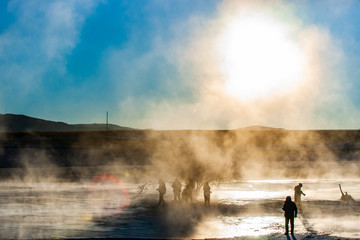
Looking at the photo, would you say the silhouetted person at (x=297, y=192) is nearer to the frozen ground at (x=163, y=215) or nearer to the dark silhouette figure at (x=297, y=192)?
the dark silhouette figure at (x=297, y=192)

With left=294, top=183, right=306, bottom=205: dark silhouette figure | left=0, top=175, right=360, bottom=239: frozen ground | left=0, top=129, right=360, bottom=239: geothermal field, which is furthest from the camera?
left=294, top=183, right=306, bottom=205: dark silhouette figure

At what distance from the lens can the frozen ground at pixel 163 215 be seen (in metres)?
13.5

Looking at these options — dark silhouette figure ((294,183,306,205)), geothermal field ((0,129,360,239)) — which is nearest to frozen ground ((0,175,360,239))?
geothermal field ((0,129,360,239))

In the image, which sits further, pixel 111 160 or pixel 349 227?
pixel 111 160

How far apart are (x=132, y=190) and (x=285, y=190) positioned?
8.56 m

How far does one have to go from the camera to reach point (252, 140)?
76188 mm

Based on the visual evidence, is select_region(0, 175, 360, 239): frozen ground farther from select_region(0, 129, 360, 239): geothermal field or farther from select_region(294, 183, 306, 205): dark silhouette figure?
select_region(294, 183, 306, 205): dark silhouette figure

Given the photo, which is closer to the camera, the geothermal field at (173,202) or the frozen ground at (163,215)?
the frozen ground at (163,215)

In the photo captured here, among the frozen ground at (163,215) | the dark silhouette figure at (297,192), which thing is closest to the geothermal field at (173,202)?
the frozen ground at (163,215)

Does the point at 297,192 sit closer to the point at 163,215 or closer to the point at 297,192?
the point at 297,192

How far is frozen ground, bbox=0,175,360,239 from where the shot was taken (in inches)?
532

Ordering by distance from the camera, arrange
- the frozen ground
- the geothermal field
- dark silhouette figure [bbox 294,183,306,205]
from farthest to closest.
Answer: dark silhouette figure [bbox 294,183,306,205]
the geothermal field
the frozen ground

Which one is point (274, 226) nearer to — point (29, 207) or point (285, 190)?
point (29, 207)

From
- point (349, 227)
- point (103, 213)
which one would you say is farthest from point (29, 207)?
point (349, 227)
